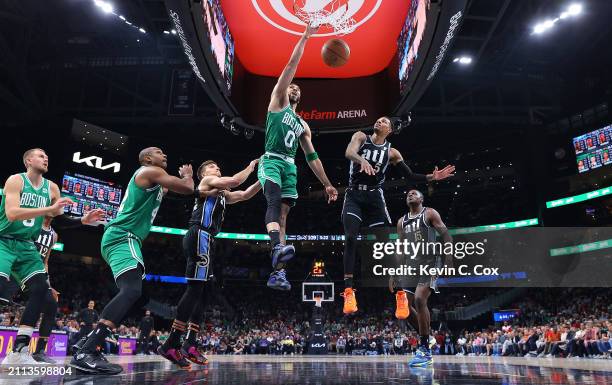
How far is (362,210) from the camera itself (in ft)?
20.1

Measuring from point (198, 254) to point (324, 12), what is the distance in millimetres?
4572

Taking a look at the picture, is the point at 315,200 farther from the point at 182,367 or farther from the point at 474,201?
the point at 182,367

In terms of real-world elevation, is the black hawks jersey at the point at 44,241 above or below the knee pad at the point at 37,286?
above

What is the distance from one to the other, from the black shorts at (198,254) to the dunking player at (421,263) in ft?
8.57

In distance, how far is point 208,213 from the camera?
572 cm

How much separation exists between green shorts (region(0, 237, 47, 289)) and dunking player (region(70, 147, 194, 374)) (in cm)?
111

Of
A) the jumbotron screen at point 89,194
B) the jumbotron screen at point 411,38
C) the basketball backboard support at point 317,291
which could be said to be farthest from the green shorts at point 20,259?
the jumbotron screen at point 89,194

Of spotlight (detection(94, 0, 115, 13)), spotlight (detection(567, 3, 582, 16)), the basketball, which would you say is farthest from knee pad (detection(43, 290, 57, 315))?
spotlight (detection(567, 3, 582, 16))

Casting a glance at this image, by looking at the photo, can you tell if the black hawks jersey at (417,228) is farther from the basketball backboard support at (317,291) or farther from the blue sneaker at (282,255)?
the basketball backboard support at (317,291)

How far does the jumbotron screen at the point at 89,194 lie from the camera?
79.2ft

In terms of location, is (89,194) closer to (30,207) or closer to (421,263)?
(30,207)

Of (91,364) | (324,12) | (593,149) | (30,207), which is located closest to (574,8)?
(593,149)

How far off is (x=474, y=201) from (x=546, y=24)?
621 inches

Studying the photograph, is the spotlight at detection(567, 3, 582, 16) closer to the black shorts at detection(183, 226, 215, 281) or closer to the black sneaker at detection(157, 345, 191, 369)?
the black shorts at detection(183, 226, 215, 281)
